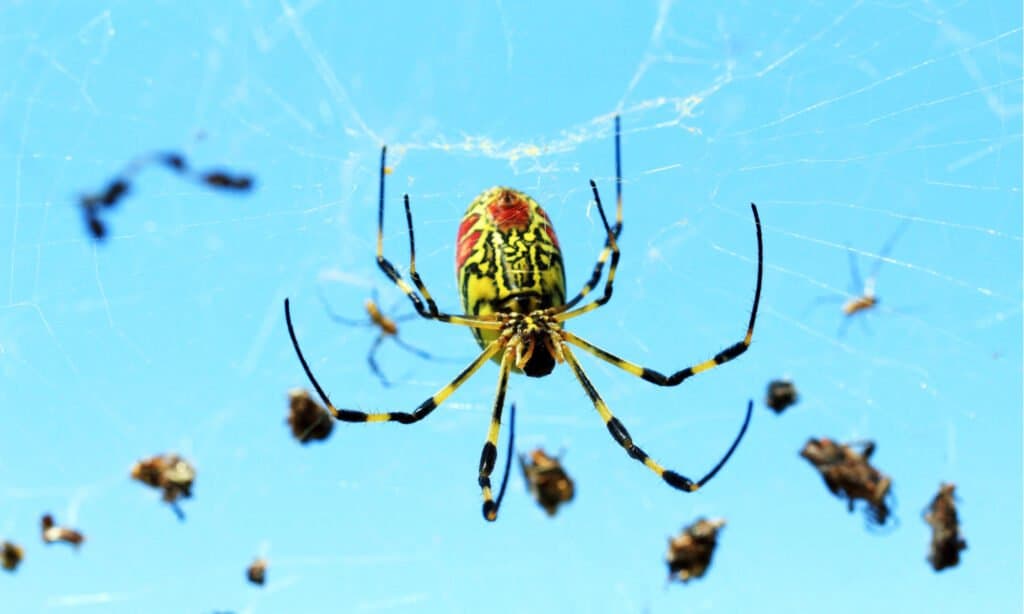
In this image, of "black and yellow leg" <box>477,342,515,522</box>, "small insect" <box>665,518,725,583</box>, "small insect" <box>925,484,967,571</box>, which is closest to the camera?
"black and yellow leg" <box>477,342,515,522</box>

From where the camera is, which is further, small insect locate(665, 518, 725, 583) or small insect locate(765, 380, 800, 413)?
small insect locate(765, 380, 800, 413)

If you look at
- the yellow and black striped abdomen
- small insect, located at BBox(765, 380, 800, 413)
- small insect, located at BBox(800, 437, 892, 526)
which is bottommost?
small insect, located at BBox(800, 437, 892, 526)

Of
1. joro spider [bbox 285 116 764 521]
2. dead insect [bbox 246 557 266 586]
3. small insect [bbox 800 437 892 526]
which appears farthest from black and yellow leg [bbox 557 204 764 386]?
dead insect [bbox 246 557 266 586]

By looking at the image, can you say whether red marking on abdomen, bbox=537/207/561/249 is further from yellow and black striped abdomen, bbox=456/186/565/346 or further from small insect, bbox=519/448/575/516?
small insect, bbox=519/448/575/516

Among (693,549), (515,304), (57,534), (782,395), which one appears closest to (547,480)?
(693,549)

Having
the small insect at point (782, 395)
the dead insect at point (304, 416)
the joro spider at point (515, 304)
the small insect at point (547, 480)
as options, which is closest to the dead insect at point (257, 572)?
the dead insect at point (304, 416)

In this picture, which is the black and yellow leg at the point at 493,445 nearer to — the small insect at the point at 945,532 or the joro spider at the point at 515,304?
the joro spider at the point at 515,304
